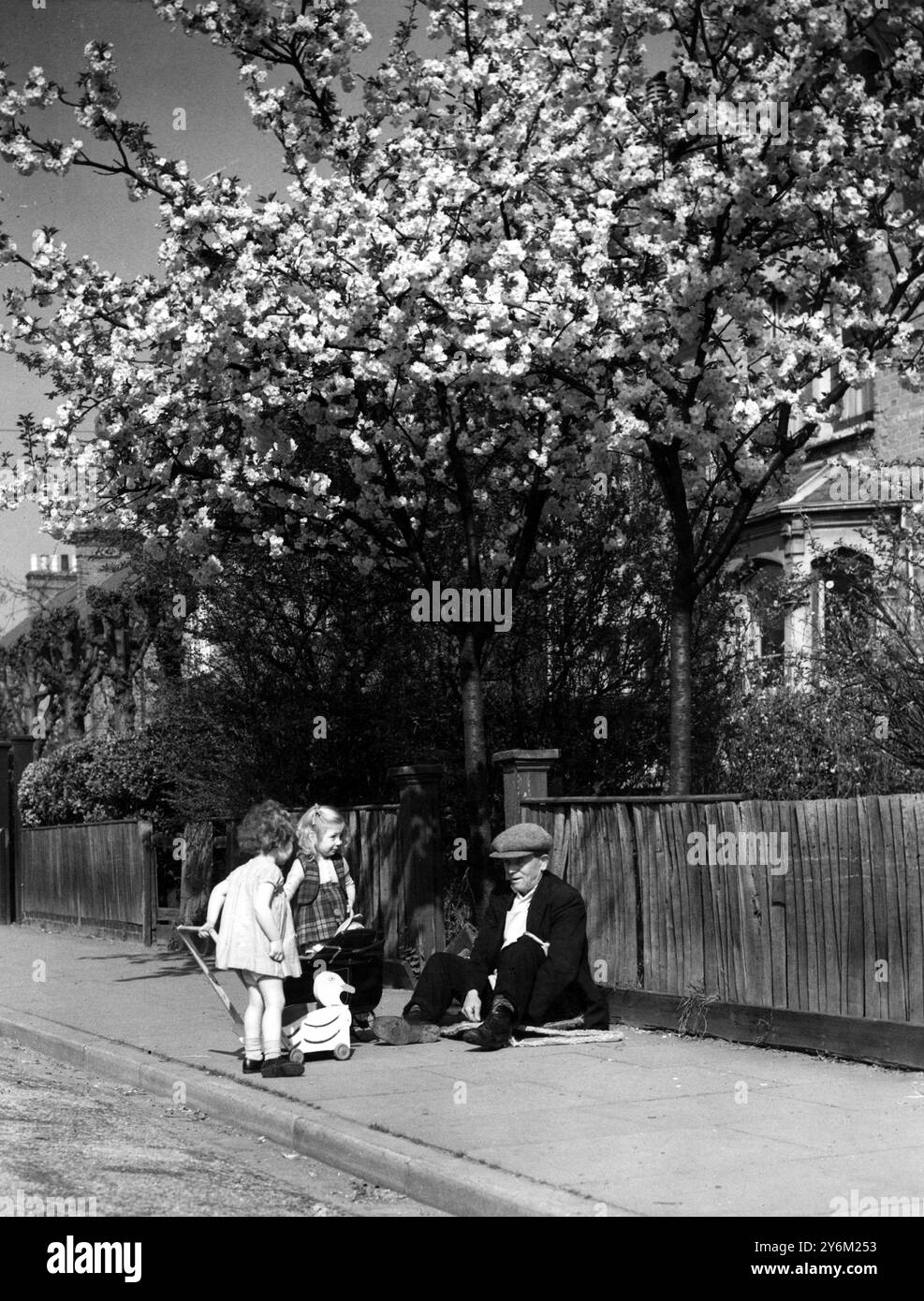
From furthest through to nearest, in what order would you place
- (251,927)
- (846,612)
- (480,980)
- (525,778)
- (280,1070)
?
(846,612) → (525,778) → (480,980) → (251,927) → (280,1070)

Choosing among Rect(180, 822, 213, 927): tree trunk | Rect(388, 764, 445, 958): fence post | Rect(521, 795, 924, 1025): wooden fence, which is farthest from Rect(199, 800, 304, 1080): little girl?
Rect(180, 822, 213, 927): tree trunk

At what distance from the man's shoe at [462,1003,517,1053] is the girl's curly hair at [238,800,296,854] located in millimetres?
1591

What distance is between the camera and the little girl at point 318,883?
10562 millimetres

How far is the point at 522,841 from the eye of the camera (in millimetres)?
10484

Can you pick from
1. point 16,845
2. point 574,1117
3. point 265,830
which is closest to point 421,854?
point 265,830

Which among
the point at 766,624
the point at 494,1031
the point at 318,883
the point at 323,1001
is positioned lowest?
the point at 494,1031

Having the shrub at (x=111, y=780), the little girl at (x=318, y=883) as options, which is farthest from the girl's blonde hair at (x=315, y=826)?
the shrub at (x=111, y=780)

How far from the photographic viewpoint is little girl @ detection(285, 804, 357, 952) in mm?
10562

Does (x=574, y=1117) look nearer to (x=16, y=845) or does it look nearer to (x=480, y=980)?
(x=480, y=980)

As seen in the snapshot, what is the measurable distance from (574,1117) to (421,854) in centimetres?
563

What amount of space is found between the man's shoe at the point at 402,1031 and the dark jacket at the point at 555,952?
0.49m
